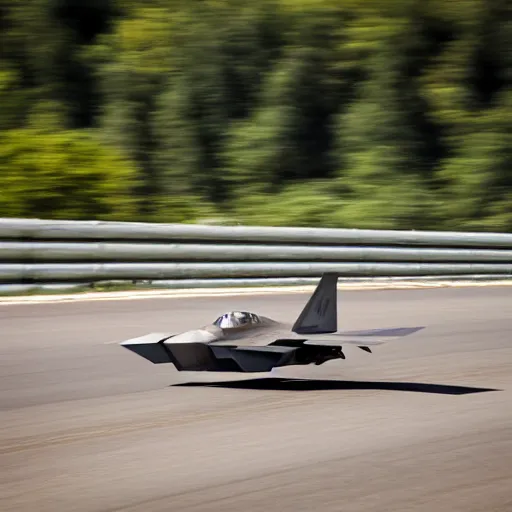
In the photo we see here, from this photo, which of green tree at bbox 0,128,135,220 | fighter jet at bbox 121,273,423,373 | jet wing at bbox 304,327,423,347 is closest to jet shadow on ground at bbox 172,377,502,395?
fighter jet at bbox 121,273,423,373

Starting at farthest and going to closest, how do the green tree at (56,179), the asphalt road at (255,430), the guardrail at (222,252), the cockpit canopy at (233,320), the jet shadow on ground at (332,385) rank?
the green tree at (56,179) → the guardrail at (222,252) → the jet shadow on ground at (332,385) → the cockpit canopy at (233,320) → the asphalt road at (255,430)

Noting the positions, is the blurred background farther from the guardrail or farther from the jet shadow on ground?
the jet shadow on ground

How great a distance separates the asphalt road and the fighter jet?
26 centimetres

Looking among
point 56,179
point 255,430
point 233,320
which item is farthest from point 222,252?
point 255,430

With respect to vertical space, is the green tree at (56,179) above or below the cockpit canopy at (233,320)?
above

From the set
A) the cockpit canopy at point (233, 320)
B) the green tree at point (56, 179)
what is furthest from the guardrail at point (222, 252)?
the cockpit canopy at point (233, 320)

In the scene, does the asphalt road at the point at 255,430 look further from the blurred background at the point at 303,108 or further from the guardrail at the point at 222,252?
the blurred background at the point at 303,108

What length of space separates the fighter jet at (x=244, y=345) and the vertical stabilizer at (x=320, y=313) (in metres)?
0.14

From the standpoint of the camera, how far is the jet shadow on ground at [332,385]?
29.1 feet

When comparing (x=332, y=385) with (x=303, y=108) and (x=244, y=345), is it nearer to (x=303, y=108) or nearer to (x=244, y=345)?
(x=244, y=345)

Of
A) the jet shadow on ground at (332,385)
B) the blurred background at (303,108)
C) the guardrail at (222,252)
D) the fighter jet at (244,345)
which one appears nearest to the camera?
the fighter jet at (244,345)

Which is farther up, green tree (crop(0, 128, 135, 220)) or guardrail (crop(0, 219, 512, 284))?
green tree (crop(0, 128, 135, 220))

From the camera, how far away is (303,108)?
1104 inches

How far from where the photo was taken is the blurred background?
26094 millimetres
